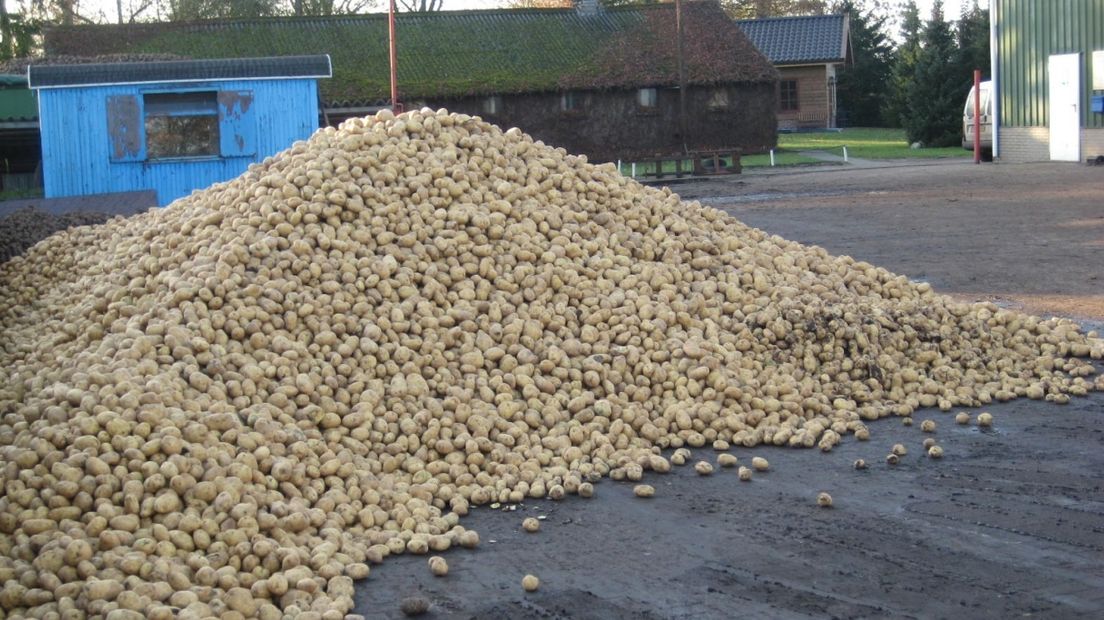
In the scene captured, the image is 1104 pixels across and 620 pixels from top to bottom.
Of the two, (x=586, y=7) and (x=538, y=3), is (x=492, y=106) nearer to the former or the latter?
(x=586, y=7)

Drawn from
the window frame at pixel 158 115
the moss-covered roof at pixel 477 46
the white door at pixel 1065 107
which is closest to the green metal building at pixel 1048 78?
the white door at pixel 1065 107

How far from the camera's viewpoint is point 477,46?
135 ft

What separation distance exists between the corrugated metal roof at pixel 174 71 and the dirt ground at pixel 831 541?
1628cm

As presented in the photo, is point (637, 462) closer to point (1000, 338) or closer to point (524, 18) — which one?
point (1000, 338)

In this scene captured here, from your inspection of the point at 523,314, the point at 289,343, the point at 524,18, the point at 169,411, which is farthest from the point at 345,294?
the point at 524,18

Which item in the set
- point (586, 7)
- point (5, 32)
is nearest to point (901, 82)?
point (586, 7)

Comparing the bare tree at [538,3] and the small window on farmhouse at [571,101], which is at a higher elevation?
the bare tree at [538,3]

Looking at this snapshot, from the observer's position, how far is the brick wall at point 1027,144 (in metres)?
30.4

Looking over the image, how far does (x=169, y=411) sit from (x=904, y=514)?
3750 millimetres

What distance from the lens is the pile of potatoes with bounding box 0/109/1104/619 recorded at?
562cm

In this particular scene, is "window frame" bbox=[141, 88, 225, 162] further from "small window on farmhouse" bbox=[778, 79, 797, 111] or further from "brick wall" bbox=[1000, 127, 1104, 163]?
"small window on farmhouse" bbox=[778, 79, 797, 111]

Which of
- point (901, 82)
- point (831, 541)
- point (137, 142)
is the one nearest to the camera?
point (831, 541)

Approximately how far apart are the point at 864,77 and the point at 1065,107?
29691 millimetres

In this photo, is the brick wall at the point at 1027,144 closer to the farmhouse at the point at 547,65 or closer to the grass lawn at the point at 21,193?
the farmhouse at the point at 547,65
